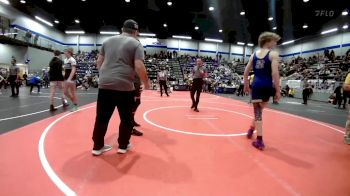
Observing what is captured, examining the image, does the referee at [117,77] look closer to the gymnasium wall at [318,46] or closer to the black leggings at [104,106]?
the black leggings at [104,106]

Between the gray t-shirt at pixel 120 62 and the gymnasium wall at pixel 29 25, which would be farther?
the gymnasium wall at pixel 29 25

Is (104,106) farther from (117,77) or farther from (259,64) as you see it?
(259,64)

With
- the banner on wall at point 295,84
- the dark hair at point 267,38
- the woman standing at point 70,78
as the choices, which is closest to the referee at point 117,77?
the dark hair at point 267,38

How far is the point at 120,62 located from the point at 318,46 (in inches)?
1428

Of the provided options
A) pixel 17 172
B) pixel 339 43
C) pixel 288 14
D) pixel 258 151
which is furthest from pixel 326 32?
pixel 17 172

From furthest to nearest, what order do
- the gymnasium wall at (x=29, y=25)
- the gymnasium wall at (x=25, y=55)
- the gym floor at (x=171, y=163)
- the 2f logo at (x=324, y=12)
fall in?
the gymnasium wall at (x=25, y=55), the gymnasium wall at (x=29, y=25), the 2f logo at (x=324, y=12), the gym floor at (x=171, y=163)

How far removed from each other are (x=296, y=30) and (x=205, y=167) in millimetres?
30062

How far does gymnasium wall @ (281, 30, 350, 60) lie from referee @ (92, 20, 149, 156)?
3236cm

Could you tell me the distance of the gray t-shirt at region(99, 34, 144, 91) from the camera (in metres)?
3.20

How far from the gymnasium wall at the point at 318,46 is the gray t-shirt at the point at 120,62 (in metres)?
32.4

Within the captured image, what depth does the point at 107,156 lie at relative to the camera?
129 inches

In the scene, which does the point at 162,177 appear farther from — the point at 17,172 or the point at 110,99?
the point at 17,172

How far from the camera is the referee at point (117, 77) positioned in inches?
126

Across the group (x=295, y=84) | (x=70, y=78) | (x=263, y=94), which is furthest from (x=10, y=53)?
(x=295, y=84)
